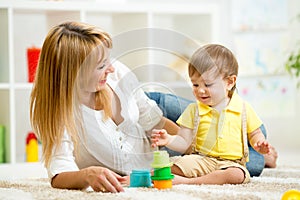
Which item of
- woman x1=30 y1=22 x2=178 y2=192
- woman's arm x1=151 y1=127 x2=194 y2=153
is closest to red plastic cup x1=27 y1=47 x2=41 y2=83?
woman x1=30 y1=22 x2=178 y2=192

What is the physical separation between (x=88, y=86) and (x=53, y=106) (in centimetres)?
11

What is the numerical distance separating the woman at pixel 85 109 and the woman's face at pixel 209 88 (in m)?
0.11

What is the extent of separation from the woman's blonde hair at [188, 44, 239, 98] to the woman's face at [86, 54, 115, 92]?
229 millimetres

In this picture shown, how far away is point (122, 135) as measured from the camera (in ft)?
5.49

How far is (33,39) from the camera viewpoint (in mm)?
3291

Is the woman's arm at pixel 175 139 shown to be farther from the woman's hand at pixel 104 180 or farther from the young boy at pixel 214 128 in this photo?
the woman's hand at pixel 104 180

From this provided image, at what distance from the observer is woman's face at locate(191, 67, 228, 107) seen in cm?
170

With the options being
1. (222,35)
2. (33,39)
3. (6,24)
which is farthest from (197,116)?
(222,35)

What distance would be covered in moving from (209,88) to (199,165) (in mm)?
221

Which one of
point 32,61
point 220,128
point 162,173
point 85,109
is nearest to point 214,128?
point 220,128

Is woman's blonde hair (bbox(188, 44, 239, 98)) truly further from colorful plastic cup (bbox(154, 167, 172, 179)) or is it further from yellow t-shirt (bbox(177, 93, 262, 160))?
colorful plastic cup (bbox(154, 167, 172, 179))

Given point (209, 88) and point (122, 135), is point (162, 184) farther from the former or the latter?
point (209, 88)

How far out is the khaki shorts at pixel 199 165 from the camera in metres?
1.75

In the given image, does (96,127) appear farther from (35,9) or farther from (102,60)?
(35,9)
